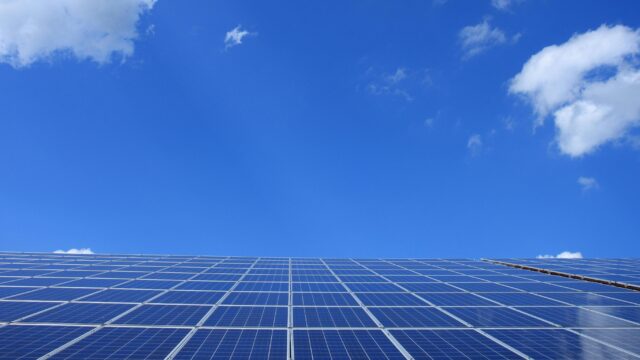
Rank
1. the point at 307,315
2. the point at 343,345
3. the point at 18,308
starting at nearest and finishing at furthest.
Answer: the point at 343,345
the point at 307,315
the point at 18,308

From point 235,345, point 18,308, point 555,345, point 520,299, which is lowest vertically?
point 235,345

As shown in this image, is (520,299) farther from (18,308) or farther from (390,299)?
(18,308)

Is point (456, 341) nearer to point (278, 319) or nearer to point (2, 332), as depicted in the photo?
point (278, 319)

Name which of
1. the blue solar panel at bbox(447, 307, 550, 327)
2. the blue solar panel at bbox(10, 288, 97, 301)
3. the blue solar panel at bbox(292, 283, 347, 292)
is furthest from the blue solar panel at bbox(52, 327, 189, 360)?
the blue solar panel at bbox(447, 307, 550, 327)

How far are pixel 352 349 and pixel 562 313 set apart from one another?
404 inches

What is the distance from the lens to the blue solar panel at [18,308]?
1422cm

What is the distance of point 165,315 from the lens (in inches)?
582

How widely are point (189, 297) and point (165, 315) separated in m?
3.15

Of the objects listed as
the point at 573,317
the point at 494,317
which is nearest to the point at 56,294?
the point at 494,317

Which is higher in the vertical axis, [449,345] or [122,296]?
[122,296]

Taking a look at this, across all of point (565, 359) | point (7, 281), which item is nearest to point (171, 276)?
point (7, 281)

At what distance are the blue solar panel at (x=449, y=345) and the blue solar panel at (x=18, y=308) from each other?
47.2 ft

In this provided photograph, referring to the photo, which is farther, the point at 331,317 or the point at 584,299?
the point at 584,299

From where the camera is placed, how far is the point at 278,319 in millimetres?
14523
